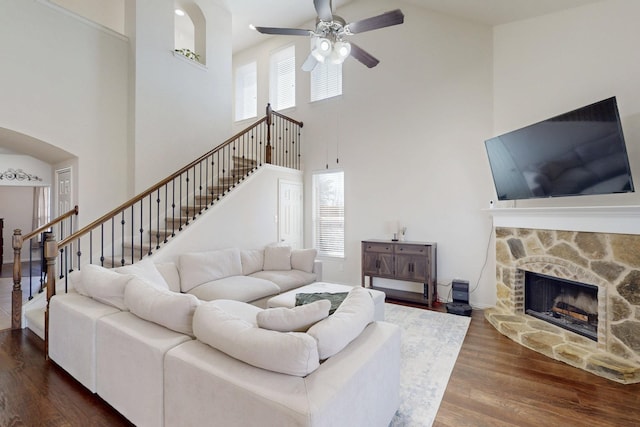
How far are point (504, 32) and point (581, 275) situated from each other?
10.9 feet

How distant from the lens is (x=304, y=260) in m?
4.71

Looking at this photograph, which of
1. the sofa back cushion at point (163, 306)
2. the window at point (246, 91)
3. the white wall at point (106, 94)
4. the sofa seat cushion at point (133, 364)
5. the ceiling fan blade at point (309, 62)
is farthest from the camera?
the window at point (246, 91)

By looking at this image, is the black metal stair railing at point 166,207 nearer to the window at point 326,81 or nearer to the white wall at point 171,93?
the white wall at point 171,93

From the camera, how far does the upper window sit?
601cm

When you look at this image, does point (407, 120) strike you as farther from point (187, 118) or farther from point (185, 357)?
point (185, 357)

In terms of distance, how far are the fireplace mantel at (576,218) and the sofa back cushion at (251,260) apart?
11.1 ft

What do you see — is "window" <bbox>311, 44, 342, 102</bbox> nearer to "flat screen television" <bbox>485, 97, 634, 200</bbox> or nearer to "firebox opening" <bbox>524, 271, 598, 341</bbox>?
"flat screen television" <bbox>485, 97, 634, 200</bbox>

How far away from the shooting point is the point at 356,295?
2.02m

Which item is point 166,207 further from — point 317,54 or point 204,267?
point 317,54

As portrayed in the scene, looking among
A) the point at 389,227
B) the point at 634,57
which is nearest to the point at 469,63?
the point at 634,57

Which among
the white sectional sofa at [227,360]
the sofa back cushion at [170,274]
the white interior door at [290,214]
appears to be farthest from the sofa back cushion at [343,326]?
the white interior door at [290,214]

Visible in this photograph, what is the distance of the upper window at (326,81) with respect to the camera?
19.7 feet

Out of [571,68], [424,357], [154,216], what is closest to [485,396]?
[424,357]

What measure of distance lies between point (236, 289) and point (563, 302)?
3805 mm
